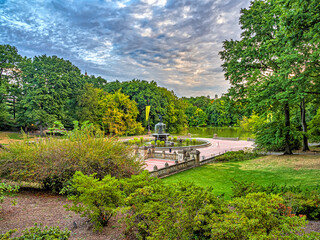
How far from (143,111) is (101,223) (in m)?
45.7

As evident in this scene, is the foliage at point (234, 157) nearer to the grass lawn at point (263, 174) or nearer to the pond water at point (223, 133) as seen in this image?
the grass lawn at point (263, 174)

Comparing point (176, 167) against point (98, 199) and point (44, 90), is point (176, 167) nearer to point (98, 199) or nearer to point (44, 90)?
point (98, 199)

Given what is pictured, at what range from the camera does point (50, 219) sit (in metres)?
5.38

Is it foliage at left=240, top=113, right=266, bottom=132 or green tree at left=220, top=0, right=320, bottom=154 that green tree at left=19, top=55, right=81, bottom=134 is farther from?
foliage at left=240, top=113, right=266, bottom=132

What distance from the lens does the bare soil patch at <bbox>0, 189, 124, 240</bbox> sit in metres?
4.73

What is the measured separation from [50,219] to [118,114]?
36.7m

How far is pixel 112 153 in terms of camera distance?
805 centimetres

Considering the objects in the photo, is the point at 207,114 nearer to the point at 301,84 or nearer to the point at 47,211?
the point at 301,84

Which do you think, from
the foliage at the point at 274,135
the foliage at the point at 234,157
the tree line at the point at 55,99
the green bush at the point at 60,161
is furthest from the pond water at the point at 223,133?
the green bush at the point at 60,161

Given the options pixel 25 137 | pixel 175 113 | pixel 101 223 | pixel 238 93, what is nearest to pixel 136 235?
pixel 101 223

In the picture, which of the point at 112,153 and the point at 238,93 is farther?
the point at 238,93

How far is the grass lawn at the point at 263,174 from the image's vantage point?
10.8 m

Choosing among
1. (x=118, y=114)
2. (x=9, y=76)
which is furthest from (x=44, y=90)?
(x=118, y=114)

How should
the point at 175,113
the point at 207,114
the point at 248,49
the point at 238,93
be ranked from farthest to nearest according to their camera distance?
the point at 207,114
the point at 175,113
the point at 238,93
the point at 248,49
